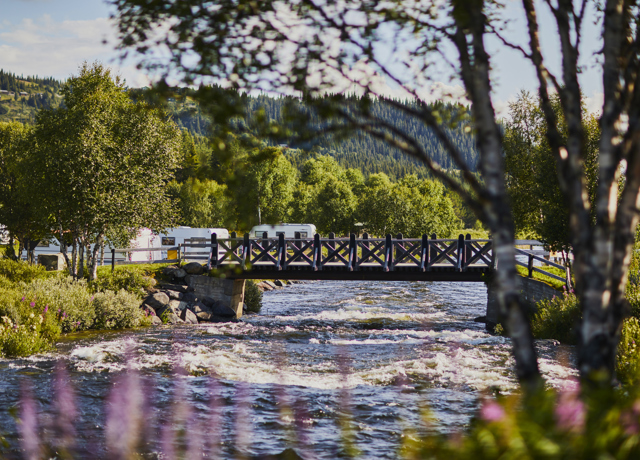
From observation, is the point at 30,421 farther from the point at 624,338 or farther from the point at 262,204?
the point at 262,204

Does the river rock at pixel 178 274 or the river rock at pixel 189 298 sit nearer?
the river rock at pixel 189 298

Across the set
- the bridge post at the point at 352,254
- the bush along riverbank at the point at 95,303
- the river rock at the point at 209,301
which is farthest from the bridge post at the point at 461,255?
the river rock at the point at 209,301

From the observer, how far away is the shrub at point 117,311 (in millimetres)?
19859

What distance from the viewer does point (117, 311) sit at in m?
20.1

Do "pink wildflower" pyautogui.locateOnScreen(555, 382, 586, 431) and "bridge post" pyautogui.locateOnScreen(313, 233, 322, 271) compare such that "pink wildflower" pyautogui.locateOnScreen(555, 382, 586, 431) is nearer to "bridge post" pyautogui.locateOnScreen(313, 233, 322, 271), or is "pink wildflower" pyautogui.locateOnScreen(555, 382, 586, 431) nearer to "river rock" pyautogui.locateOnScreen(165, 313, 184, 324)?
"river rock" pyautogui.locateOnScreen(165, 313, 184, 324)

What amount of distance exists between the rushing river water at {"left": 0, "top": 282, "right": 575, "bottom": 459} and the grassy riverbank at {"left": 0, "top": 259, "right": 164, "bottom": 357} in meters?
0.83

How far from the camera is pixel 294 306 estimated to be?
2933cm

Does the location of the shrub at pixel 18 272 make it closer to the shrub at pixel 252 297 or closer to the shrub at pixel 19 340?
the shrub at pixel 19 340

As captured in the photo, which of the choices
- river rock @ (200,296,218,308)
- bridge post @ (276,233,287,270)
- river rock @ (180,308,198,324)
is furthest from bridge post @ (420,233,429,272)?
river rock @ (180,308,198,324)

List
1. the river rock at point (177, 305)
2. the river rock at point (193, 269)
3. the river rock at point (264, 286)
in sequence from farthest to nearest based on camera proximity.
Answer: the river rock at point (264, 286) < the river rock at point (193, 269) < the river rock at point (177, 305)

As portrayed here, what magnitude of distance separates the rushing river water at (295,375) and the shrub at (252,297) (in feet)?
12.5

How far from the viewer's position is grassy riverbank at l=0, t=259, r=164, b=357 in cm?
1499

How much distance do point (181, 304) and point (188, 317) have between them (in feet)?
3.78

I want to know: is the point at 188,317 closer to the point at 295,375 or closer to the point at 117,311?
the point at 117,311
